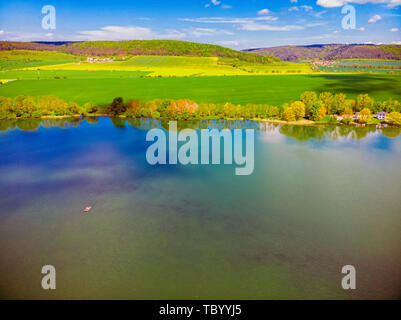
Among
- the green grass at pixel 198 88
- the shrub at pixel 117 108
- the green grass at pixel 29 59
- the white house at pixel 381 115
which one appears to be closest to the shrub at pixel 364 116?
the white house at pixel 381 115

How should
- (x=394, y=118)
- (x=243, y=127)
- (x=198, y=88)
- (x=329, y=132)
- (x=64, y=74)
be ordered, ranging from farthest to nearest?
(x=64, y=74), (x=198, y=88), (x=394, y=118), (x=243, y=127), (x=329, y=132)

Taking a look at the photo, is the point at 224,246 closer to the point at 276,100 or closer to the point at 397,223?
the point at 397,223

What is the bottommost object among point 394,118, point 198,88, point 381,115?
point 394,118

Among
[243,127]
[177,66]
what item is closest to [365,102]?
[243,127]

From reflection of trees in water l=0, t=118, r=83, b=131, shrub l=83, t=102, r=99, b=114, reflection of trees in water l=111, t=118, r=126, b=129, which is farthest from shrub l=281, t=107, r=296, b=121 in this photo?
shrub l=83, t=102, r=99, b=114

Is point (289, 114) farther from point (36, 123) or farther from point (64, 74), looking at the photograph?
point (64, 74)

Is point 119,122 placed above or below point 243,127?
above

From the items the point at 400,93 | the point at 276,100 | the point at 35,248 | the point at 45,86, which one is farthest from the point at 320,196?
the point at 45,86

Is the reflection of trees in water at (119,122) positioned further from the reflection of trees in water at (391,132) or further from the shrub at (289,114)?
the reflection of trees in water at (391,132)
